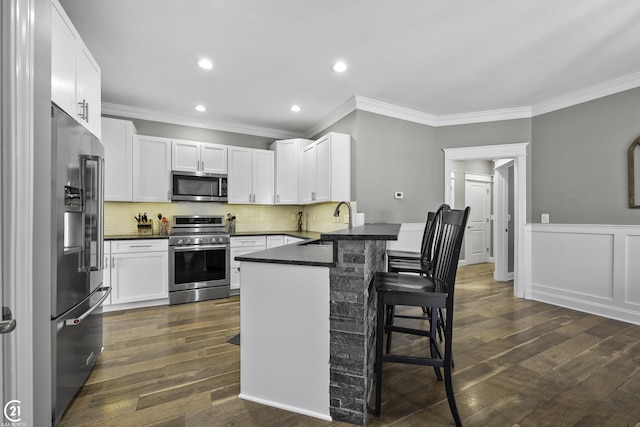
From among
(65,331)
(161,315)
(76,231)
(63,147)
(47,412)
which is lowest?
(161,315)

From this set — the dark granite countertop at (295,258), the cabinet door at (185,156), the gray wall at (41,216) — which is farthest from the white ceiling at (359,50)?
the dark granite countertop at (295,258)

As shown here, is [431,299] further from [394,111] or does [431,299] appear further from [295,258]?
[394,111]

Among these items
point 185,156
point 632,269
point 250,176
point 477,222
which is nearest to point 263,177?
point 250,176

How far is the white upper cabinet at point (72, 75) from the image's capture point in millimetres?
1663

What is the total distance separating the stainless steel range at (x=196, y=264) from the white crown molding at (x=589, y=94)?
4608 millimetres

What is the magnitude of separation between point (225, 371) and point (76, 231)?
135 cm

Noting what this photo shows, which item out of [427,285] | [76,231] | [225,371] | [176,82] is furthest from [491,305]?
[176,82]

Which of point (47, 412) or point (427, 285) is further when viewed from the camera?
point (427, 285)

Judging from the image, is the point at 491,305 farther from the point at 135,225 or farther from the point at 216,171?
the point at 135,225

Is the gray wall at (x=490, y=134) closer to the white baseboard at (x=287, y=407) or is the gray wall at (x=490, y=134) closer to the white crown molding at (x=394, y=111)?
the white crown molding at (x=394, y=111)

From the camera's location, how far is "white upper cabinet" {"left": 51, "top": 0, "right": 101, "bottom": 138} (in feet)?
5.46

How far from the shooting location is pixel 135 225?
411 cm

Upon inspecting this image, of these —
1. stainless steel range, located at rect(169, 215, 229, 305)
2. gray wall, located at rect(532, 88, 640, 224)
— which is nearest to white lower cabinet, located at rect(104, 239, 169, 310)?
stainless steel range, located at rect(169, 215, 229, 305)

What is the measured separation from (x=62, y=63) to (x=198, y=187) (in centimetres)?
→ 245
